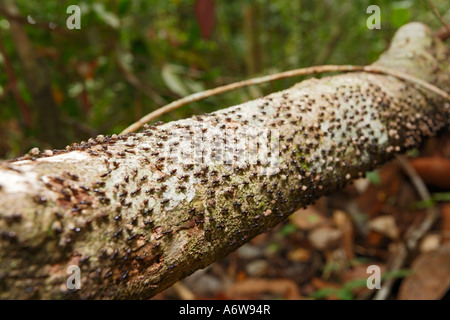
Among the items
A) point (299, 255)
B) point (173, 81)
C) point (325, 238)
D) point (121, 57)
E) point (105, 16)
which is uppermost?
point (105, 16)

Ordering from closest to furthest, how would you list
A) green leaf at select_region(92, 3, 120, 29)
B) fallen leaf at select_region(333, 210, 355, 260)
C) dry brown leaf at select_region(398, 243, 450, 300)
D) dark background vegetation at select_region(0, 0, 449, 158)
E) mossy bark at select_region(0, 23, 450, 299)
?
mossy bark at select_region(0, 23, 450, 299) → dry brown leaf at select_region(398, 243, 450, 300) → green leaf at select_region(92, 3, 120, 29) → dark background vegetation at select_region(0, 0, 449, 158) → fallen leaf at select_region(333, 210, 355, 260)

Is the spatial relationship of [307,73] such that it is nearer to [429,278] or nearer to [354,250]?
[429,278]

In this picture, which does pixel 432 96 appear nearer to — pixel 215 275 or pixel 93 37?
pixel 215 275

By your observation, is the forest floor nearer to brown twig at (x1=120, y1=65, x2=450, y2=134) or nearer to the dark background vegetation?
brown twig at (x1=120, y1=65, x2=450, y2=134)

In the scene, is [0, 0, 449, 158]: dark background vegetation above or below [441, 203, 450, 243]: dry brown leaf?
above

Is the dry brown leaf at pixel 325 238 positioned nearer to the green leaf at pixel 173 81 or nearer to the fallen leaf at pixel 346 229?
the fallen leaf at pixel 346 229

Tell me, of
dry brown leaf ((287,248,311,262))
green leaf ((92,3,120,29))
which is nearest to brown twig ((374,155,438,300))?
dry brown leaf ((287,248,311,262))

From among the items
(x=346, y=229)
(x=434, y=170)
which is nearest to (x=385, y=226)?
(x=346, y=229)
